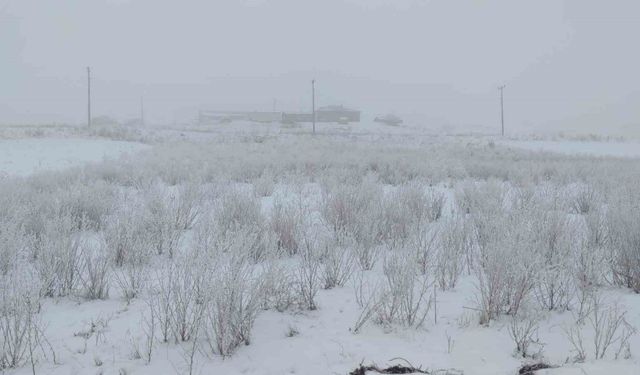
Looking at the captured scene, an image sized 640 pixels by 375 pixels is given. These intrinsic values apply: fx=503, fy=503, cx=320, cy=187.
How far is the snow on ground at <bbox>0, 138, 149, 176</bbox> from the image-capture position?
16.3 metres

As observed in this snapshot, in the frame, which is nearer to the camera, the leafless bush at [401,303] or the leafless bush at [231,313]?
the leafless bush at [231,313]

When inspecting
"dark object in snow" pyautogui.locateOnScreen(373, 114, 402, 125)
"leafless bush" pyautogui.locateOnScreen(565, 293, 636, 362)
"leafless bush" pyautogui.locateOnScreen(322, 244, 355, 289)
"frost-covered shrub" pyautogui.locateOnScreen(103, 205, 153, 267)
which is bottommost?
"leafless bush" pyautogui.locateOnScreen(565, 293, 636, 362)

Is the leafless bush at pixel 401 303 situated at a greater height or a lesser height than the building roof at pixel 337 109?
lesser

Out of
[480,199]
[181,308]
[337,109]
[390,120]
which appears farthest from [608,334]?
[337,109]

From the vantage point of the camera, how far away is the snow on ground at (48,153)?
16.3m

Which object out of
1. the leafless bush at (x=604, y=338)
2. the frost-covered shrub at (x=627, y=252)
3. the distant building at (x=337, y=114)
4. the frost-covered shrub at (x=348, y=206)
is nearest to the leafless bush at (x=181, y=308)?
the leafless bush at (x=604, y=338)

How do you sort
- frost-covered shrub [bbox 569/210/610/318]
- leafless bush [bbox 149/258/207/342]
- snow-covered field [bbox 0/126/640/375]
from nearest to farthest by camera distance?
snow-covered field [bbox 0/126/640/375] → leafless bush [bbox 149/258/207/342] → frost-covered shrub [bbox 569/210/610/318]

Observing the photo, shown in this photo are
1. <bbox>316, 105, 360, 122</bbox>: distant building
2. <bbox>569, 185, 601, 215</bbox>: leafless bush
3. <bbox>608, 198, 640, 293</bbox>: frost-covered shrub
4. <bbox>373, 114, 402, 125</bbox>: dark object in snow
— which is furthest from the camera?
<bbox>316, 105, 360, 122</bbox>: distant building

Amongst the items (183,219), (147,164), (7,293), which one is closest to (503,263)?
(7,293)

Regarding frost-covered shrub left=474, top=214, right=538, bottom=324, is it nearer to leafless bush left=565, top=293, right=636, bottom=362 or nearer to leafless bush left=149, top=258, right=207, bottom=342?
leafless bush left=565, top=293, right=636, bottom=362

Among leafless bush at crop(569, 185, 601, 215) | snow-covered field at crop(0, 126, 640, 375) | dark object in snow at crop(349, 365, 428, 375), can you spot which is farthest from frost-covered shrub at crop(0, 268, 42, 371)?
leafless bush at crop(569, 185, 601, 215)

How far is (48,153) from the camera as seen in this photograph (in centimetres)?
2056

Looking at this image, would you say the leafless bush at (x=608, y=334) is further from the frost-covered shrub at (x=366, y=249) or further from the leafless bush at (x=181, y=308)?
the leafless bush at (x=181, y=308)

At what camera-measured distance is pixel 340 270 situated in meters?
4.54
